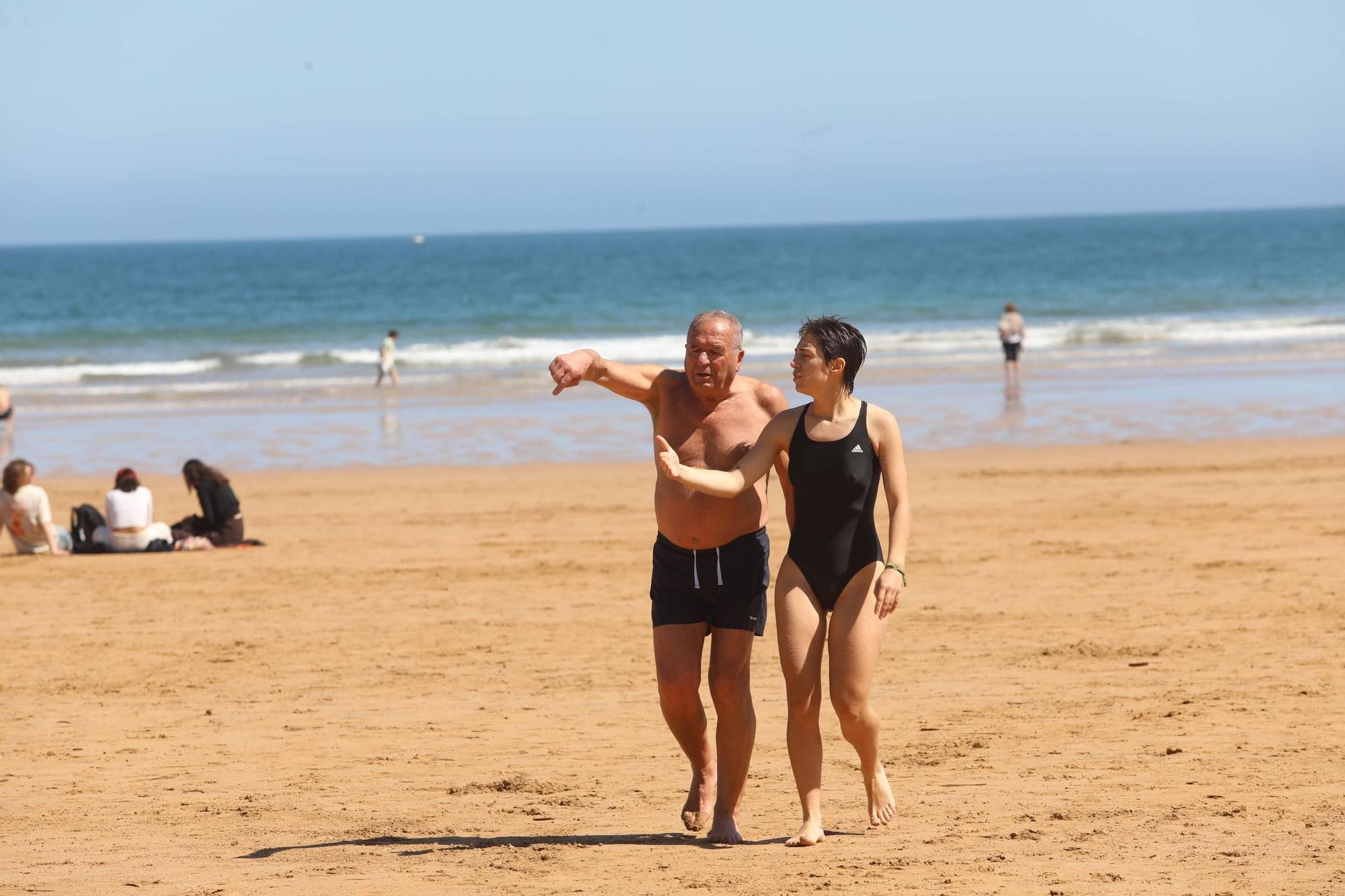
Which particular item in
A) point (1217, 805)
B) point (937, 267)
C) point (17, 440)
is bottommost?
point (1217, 805)

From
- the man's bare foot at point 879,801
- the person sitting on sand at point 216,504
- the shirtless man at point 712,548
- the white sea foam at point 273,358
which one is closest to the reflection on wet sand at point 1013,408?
the person sitting on sand at point 216,504

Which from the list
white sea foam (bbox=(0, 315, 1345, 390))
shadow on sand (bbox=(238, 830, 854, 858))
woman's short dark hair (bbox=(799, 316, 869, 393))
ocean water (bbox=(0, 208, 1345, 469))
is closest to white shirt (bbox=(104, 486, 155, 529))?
ocean water (bbox=(0, 208, 1345, 469))

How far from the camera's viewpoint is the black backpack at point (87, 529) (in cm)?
1222

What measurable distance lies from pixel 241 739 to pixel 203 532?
5791 mm

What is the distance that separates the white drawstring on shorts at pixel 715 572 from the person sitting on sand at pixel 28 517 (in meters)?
8.51

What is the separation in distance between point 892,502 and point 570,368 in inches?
46.2

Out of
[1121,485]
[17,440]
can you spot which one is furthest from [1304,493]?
[17,440]

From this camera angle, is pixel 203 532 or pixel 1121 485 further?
pixel 1121 485

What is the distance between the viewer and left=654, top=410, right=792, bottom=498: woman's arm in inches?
182

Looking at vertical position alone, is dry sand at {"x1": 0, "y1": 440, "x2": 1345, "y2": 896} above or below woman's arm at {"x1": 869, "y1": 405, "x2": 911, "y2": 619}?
below

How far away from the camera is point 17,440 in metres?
20.5

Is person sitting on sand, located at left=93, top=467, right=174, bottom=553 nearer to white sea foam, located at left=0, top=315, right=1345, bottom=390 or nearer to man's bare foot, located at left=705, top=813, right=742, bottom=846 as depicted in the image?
man's bare foot, located at left=705, top=813, right=742, bottom=846

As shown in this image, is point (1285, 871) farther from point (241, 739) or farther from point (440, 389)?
point (440, 389)

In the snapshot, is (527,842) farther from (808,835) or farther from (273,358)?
(273,358)
